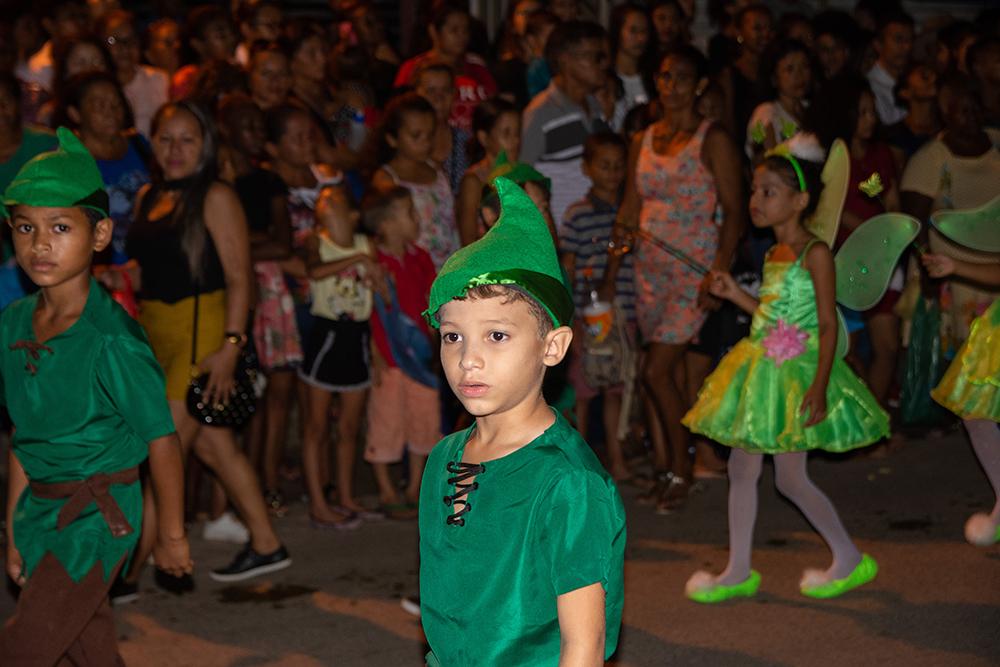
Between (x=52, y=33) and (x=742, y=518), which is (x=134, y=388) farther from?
(x=52, y=33)

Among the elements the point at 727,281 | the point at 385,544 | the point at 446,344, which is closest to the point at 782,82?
the point at 727,281

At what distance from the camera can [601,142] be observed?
23.3 feet

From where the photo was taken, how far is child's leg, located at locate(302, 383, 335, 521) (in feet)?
21.3

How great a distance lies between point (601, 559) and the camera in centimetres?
270

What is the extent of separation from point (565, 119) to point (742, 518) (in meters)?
2.79

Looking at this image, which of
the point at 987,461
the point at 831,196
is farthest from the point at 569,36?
the point at 987,461

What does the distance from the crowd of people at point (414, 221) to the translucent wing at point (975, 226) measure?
0.56 m

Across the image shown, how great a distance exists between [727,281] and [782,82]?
2.91 meters

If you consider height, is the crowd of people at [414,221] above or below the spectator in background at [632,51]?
below

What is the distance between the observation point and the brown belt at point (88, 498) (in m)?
3.83

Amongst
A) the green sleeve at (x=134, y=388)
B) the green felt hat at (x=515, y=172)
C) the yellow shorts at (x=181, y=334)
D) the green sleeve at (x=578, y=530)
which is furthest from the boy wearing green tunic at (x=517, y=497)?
the yellow shorts at (x=181, y=334)

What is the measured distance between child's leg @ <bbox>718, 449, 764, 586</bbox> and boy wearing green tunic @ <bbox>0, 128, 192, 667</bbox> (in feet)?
7.75

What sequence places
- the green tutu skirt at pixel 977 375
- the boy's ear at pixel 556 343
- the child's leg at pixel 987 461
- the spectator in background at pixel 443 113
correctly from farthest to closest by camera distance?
the spectator in background at pixel 443 113, the child's leg at pixel 987 461, the green tutu skirt at pixel 977 375, the boy's ear at pixel 556 343

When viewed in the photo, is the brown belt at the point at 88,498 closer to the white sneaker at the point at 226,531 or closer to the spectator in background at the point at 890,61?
the white sneaker at the point at 226,531
